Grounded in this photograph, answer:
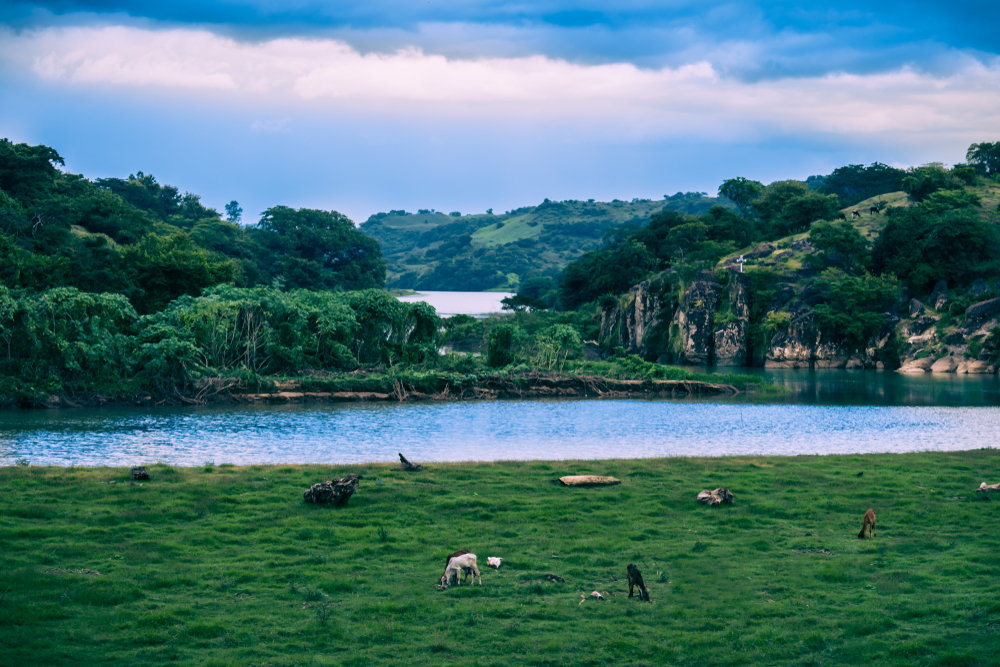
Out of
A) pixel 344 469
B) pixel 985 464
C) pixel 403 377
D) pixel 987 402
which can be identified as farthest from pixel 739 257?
pixel 344 469

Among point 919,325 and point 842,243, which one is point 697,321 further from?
point 919,325

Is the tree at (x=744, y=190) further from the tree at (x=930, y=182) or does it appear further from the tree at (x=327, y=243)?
the tree at (x=327, y=243)

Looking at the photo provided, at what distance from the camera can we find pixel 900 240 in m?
77.9

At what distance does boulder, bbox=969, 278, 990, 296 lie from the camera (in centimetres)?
6970

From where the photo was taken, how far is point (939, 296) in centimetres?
7194

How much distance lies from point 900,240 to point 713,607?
254ft

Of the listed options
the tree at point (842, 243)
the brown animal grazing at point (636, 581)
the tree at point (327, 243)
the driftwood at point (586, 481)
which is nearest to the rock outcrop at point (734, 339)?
the tree at point (842, 243)

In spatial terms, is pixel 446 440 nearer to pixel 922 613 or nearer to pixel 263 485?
pixel 263 485

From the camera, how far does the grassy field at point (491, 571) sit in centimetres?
903

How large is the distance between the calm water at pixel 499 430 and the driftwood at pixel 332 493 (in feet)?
25.9

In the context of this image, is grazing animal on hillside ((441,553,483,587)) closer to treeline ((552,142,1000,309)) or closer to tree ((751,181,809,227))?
treeline ((552,142,1000,309))

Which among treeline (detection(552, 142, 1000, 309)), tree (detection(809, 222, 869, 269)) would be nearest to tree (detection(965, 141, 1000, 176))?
treeline (detection(552, 142, 1000, 309))

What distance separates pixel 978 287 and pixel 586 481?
218 feet

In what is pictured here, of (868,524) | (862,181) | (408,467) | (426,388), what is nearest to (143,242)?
(426,388)
